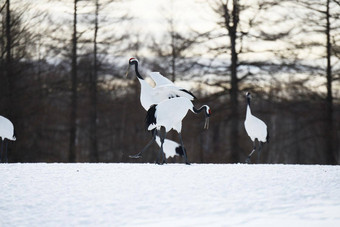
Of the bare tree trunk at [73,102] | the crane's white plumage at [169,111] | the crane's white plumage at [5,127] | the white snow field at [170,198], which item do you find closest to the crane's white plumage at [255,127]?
the crane's white plumage at [169,111]

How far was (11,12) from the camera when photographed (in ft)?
70.1

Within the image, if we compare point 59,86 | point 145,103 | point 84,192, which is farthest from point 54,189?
point 59,86

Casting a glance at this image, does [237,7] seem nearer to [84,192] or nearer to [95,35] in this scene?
[95,35]

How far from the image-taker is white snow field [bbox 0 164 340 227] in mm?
6758

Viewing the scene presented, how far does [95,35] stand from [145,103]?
36.1 ft

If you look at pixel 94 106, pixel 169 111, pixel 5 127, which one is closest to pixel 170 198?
pixel 169 111

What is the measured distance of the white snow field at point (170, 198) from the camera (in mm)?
6758

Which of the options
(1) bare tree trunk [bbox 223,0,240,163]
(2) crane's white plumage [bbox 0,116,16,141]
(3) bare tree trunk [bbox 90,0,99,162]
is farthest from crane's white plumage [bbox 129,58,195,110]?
(3) bare tree trunk [bbox 90,0,99,162]

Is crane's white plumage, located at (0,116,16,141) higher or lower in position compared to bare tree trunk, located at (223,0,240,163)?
lower

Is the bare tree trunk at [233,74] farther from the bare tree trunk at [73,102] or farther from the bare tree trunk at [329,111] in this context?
the bare tree trunk at [73,102]

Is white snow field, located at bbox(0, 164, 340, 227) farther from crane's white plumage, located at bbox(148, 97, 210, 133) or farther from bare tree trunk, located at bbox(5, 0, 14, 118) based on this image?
bare tree trunk, located at bbox(5, 0, 14, 118)

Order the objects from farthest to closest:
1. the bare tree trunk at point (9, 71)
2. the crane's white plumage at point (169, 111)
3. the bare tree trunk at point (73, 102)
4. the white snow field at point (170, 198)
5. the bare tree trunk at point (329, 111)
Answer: the bare tree trunk at point (73, 102)
the bare tree trunk at point (9, 71)
the bare tree trunk at point (329, 111)
the crane's white plumage at point (169, 111)
the white snow field at point (170, 198)

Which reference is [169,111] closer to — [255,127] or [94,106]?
[255,127]

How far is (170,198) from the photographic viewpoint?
771 cm
